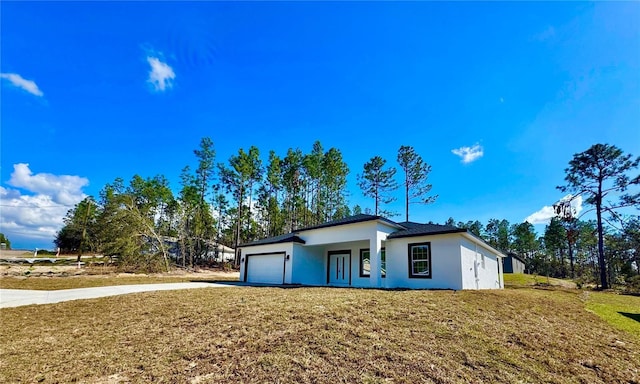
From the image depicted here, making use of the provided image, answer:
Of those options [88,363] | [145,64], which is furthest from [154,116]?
[88,363]

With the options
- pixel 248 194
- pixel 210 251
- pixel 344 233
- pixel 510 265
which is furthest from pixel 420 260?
pixel 510 265

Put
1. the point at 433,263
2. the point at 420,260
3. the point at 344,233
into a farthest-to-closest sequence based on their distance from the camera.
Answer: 1. the point at 344,233
2. the point at 420,260
3. the point at 433,263

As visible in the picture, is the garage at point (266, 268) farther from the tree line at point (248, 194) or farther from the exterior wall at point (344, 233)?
the tree line at point (248, 194)

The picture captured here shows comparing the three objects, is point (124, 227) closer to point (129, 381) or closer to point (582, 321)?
point (129, 381)

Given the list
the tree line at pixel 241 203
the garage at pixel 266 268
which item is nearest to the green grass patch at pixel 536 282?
the tree line at pixel 241 203

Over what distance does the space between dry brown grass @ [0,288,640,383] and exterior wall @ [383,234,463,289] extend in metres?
3.99

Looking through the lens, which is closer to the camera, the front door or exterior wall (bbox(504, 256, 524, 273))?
the front door

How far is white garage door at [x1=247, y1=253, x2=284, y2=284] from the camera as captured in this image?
1659cm

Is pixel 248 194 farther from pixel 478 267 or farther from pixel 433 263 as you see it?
pixel 478 267

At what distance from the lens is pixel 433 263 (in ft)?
41.0

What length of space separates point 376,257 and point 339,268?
372 centimetres

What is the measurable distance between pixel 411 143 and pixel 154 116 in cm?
2218

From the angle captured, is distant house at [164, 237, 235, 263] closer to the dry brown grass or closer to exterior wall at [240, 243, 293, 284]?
exterior wall at [240, 243, 293, 284]

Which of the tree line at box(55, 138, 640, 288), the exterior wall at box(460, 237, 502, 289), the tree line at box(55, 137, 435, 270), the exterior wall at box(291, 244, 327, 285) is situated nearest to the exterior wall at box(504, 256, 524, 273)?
the tree line at box(55, 138, 640, 288)
